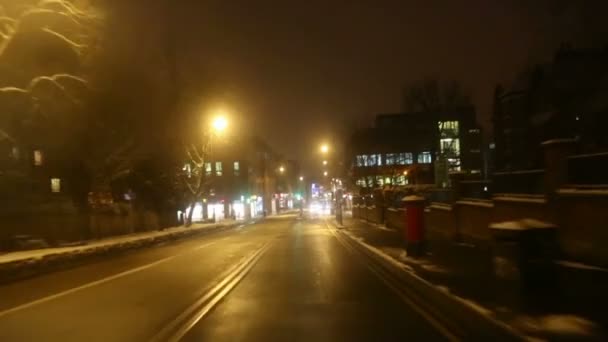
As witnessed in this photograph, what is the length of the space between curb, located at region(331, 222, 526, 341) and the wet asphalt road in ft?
1.37

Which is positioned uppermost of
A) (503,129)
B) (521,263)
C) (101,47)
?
(101,47)

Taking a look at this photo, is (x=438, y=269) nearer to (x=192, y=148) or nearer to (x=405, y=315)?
(x=405, y=315)

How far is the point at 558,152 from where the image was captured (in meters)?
14.6

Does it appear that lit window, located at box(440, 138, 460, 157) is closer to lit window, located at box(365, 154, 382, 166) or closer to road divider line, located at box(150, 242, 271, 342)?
lit window, located at box(365, 154, 382, 166)

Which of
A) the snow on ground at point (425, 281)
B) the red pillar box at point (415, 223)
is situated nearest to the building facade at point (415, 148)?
the snow on ground at point (425, 281)

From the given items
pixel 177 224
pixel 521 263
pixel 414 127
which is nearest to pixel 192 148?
pixel 177 224

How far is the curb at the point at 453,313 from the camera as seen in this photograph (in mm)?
8562

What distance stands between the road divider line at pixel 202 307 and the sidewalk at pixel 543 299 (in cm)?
451

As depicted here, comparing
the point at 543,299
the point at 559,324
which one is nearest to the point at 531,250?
the point at 543,299

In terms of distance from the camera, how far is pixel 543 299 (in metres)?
10.4

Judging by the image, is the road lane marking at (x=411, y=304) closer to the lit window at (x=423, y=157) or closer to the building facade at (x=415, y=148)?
the building facade at (x=415, y=148)

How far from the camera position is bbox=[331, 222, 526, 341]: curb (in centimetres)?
856

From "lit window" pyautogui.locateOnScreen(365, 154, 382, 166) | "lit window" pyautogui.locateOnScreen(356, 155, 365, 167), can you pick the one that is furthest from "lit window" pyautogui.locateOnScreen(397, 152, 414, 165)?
"lit window" pyautogui.locateOnScreen(356, 155, 365, 167)

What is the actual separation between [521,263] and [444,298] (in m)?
1.75
